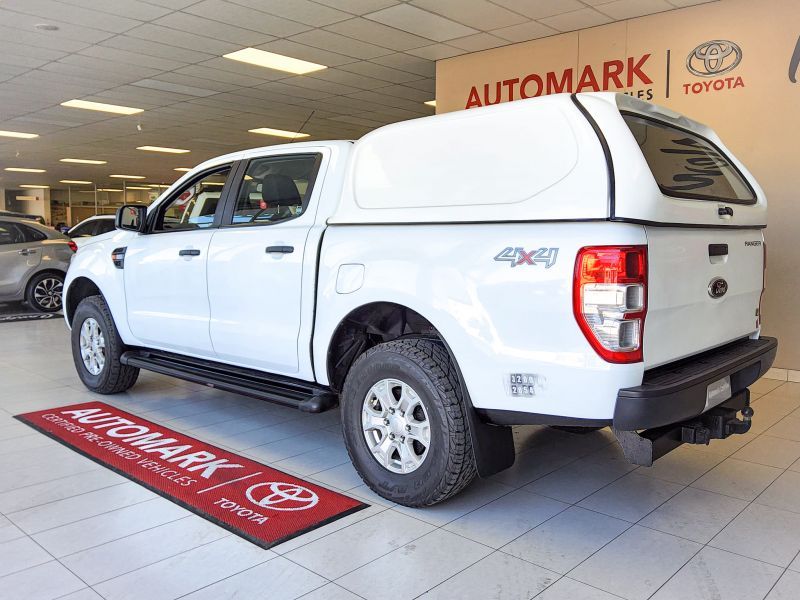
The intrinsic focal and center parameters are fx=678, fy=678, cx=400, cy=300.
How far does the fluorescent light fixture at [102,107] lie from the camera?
11102mm

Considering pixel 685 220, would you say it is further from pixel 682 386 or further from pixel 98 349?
pixel 98 349

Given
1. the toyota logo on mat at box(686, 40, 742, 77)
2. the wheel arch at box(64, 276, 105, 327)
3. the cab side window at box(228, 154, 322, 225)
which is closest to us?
the cab side window at box(228, 154, 322, 225)

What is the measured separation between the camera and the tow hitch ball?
8.73 feet

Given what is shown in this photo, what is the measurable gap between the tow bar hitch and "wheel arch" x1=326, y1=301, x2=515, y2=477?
50 centimetres

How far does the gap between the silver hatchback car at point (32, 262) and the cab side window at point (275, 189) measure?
6.82 m

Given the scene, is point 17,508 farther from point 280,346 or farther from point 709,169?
point 709,169

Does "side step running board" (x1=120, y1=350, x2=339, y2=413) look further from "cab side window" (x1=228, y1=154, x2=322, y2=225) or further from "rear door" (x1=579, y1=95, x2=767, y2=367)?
"rear door" (x1=579, y1=95, x2=767, y2=367)

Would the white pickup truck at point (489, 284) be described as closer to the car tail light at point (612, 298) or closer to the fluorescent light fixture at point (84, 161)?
the car tail light at point (612, 298)

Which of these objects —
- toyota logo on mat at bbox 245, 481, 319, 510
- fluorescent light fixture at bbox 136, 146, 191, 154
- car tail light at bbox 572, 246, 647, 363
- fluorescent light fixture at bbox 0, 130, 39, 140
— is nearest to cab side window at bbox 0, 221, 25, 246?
fluorescent light fixture at bbox 0, 130, 39, 140

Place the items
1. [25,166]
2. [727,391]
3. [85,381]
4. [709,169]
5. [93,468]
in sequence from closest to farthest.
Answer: [727,391], [709,169], [93,468], [85,381], [25,166]

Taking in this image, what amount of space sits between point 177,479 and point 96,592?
100cm

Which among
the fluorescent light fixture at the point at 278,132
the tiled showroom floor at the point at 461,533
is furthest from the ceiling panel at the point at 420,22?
the fluorescent light fixture at the point at 278,132

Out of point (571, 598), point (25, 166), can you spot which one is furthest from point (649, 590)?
point (25, 166)

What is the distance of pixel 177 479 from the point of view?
329cm
